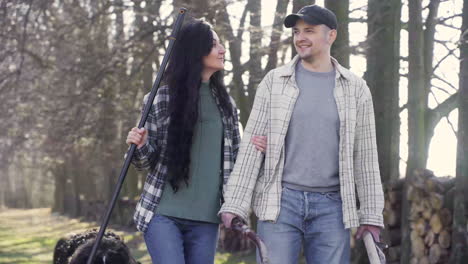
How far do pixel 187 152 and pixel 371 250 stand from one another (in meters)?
1.29

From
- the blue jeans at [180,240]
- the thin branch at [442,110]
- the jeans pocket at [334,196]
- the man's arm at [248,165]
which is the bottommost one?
the blue jeans at [180,240]

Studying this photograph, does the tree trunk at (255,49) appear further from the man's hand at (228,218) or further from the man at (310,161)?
the man's hand at (228,218)

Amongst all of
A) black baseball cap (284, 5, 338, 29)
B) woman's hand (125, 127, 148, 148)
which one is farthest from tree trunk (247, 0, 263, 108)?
black baseball cap (284, 5, 338, 29)

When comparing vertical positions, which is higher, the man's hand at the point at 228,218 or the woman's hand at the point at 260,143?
the woman's hand at the point at 260,143

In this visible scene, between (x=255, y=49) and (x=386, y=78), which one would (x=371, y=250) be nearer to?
(x=386, y=78)

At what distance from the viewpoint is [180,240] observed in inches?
180

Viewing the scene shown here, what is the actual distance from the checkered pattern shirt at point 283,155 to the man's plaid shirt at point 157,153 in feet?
2.02

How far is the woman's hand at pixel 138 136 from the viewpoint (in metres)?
4.56

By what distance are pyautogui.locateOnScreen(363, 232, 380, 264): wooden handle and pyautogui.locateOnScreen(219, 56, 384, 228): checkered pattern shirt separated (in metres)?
0.08

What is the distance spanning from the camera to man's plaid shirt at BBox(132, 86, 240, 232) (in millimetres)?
4629

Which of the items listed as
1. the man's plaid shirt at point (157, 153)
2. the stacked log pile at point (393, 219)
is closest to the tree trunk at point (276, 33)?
the stacked log pile at point (393, 219)

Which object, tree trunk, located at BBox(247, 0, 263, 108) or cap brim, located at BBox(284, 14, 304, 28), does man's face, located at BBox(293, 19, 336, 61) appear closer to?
cap brim, located at BBox(284, 14, 304, 28)

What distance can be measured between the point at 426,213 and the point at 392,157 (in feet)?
3.26

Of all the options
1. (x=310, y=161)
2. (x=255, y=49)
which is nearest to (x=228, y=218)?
(x=310, y=161)
